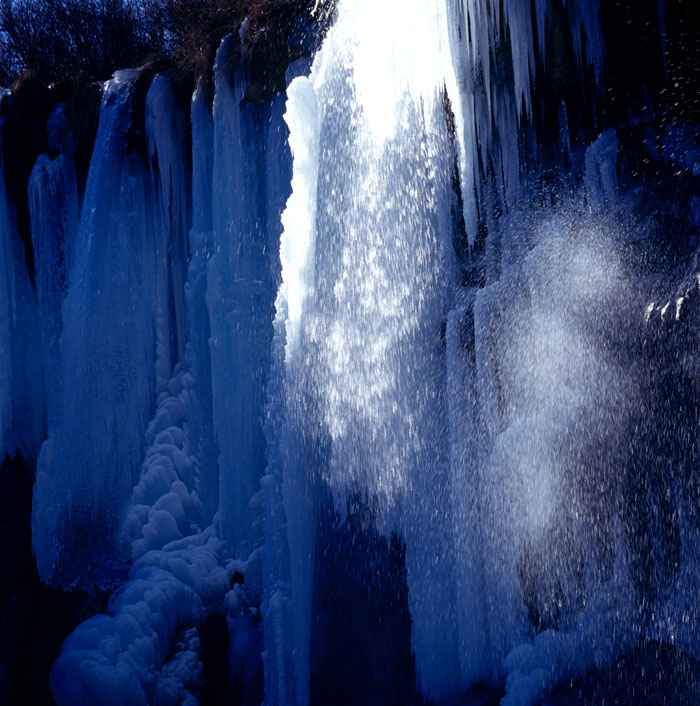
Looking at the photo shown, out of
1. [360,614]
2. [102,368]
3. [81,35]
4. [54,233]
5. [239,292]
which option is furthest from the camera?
[81,35]

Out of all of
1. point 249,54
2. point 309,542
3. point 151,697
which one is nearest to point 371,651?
point 309,542

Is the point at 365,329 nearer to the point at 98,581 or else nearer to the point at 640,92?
the point at 640,92

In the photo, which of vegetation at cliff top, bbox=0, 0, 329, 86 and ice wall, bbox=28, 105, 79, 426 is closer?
ice wall, bbox=28, 105, 79, 426

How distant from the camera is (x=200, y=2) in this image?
7844 mm

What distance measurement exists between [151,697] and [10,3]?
1019 cm

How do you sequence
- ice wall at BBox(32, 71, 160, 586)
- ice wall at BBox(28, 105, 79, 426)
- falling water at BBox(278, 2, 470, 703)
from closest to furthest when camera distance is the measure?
falling water at BBox(278, 2, 470, 703) < ice wall at BBox(32, 71, 160, 586) < ice wall at BBox(28, 105, 79, 426)

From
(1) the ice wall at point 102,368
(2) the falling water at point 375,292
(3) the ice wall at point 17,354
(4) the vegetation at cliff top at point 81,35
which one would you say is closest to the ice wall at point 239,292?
(1) the ice wall at point 102,368

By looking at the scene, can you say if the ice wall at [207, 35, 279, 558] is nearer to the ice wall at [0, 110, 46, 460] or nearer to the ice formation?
the ice formation

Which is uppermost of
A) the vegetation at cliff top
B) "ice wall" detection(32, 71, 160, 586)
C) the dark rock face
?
the vegetation at cliff top

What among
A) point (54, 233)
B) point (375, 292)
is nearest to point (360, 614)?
point (375, 292)

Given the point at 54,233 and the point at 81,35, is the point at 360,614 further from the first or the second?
the point at 81,35

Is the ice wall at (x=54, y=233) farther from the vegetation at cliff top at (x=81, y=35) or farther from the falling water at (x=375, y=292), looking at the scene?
the vegetation at cliff top at (x=81, y=35)

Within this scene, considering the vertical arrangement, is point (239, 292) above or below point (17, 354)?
above

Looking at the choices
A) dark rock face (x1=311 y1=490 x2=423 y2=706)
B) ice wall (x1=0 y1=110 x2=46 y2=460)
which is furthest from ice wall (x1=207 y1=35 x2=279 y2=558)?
ice wall (x1=0 y1=110 x2=46 y2=460)
